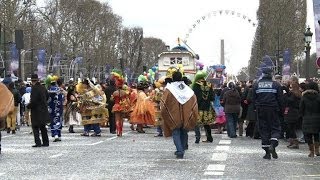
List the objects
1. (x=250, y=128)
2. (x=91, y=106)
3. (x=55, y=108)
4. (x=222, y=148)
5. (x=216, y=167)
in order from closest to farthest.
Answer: (x=216, y=167) < (x=222, y=148) < (x=55, y=108) < (x=91, y=106) < (x=250, y=128)

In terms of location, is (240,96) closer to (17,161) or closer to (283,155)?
(283,155)

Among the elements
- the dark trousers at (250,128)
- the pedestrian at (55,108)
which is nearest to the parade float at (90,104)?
the pedestrian at (55,108)

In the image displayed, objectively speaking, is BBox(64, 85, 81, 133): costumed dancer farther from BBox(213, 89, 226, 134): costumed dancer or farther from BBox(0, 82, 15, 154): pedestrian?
BBox(0, 82, 15, 154): pedestrian

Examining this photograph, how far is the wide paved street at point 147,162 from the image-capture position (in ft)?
44.3

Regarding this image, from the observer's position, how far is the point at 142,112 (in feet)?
92.8

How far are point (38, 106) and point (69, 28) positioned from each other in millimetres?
73554

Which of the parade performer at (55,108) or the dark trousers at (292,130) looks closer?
the dark trousers at (292,130)

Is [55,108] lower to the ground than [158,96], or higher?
lower

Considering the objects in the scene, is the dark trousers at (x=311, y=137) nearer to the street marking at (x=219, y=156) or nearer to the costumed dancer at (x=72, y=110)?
the street marking at (x=219, y=156)

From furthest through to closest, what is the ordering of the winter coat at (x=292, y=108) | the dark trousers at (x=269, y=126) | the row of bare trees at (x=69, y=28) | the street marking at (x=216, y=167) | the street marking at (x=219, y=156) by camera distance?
the row of bare trees at (x=69, y=28) < the winter coat at (x=292, y=108) < the dark trousers at (x=269, y=126) < the street marking at (x=219, y=156) < the street marking at (x=216, y=167)

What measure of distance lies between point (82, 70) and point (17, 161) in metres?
87.1

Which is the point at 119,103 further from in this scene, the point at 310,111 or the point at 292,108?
the point at 310,111

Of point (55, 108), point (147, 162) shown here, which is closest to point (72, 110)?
point (55, 108)

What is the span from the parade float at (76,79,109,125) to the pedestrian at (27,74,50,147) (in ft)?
16.7
